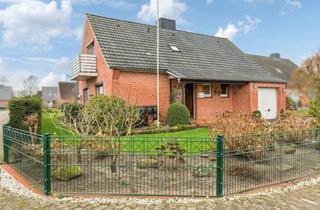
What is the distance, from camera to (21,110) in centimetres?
960

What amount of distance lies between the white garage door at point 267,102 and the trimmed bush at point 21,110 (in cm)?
1490

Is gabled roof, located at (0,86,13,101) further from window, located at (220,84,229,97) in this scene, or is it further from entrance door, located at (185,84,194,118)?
window, located at (220,84,229,97)

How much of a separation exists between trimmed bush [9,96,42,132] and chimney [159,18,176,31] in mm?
13720

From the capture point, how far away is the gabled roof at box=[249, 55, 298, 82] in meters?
35.5

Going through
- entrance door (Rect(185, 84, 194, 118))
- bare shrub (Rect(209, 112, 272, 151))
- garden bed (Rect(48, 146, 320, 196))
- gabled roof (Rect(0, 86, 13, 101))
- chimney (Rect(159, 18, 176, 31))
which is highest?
chimney (Rect(159, 18, 176, 31))

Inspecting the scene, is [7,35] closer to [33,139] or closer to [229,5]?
[33,139]

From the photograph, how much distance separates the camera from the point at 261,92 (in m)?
19.2

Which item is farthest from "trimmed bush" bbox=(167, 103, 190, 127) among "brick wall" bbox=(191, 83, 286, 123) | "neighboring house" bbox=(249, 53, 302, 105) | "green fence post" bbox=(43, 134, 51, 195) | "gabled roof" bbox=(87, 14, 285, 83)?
"neighboring house" bbox=(249, 53, 302, 105)

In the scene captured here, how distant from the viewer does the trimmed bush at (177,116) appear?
45.0 ft

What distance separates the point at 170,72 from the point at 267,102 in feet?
27.8

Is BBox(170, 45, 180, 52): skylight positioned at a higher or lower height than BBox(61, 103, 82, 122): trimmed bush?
higher

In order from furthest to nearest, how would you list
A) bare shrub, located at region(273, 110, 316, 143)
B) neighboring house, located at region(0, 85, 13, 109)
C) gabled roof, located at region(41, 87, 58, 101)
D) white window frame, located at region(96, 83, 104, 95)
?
1. gabled roof, located at region(41, 87, 58, 101)
2. neighboring house, located at region(0, 85, 13, 109)
3. white window frame, located at region(96, 83, 104, 95)
4. bare shrub, located at region(273, 110, 316, 143)

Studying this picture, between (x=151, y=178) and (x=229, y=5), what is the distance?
1323cm

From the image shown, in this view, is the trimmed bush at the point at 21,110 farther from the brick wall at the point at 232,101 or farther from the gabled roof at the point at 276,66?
the gabled roof at the point at 276,66
